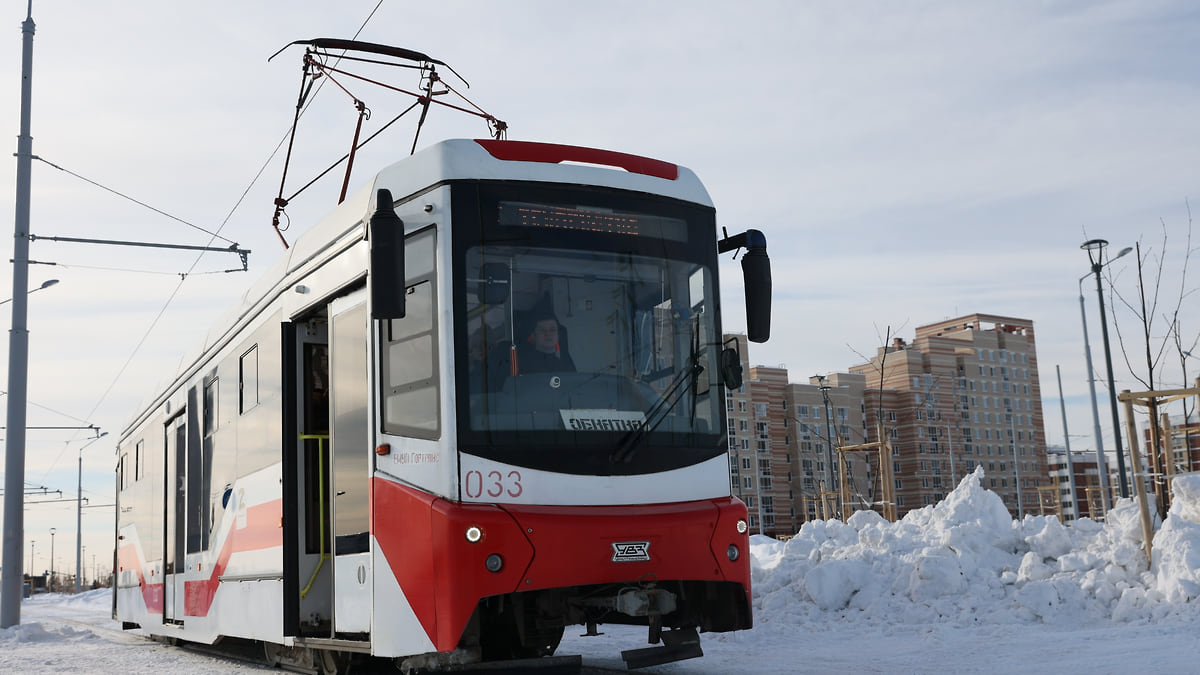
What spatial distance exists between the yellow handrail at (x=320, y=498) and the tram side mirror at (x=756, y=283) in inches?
132

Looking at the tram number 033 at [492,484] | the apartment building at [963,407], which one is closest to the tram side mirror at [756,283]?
the tram number 033 at [492,484]

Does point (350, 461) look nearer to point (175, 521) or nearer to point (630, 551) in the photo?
point (630, 551)

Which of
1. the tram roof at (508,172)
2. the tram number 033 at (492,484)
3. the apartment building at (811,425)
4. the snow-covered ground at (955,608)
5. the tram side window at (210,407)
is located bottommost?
the snow-covered ground at (955,608)

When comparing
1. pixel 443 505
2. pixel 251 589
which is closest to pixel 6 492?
pixel 251 589

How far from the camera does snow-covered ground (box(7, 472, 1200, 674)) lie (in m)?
9.87

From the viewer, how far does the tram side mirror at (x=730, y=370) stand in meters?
7.90

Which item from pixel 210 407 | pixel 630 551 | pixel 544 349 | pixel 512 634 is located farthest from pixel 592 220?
pixel 210 407

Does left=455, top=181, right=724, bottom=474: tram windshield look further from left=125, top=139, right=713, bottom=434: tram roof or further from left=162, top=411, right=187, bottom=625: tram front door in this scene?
left=162, top=411, right=187, bottom=625: tram front door

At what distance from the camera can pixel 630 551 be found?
7.34 metres

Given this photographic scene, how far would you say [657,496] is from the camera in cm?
760

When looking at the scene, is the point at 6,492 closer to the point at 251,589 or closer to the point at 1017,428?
the point at 251,589

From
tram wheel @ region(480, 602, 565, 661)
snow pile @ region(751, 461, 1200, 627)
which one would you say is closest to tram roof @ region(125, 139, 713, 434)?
tram wheel @ region(480, 602, 565, 661)

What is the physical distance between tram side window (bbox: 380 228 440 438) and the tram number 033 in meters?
0.36

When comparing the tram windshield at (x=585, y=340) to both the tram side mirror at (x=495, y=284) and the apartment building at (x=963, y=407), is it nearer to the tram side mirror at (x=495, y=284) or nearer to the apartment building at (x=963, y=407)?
the tram side mirror at (x=495, y=284)
